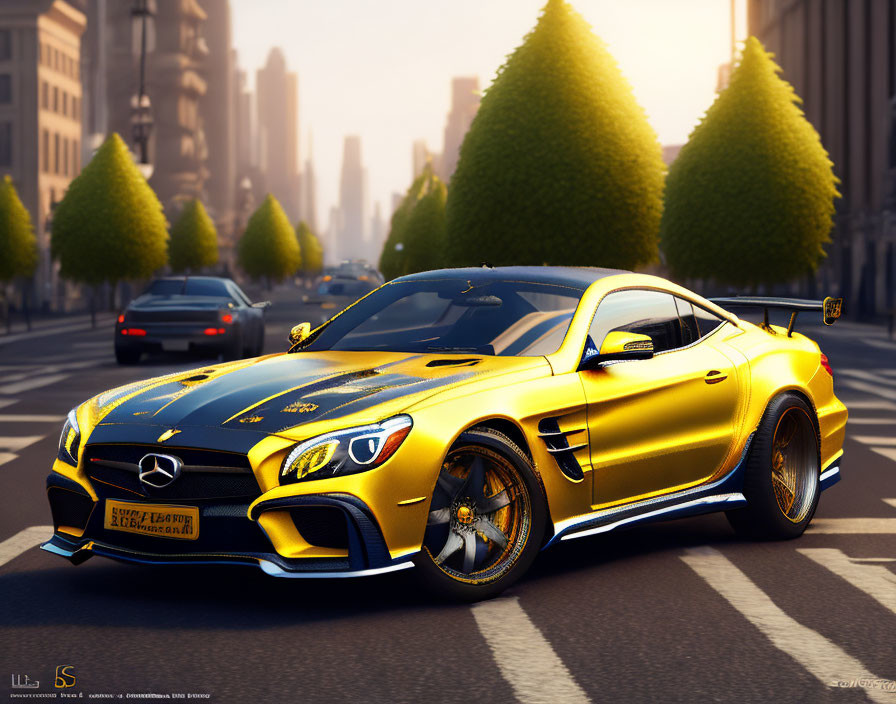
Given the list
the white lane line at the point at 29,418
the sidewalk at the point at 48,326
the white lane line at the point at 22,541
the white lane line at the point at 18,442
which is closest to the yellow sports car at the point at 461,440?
the white lane line at the point at 22,541

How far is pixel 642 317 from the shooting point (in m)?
7.52

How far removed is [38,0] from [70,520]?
84535 mm

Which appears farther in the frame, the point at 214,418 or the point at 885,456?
the point at 885,456

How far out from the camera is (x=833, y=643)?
5.64 metres

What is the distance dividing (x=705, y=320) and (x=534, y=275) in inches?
43.4

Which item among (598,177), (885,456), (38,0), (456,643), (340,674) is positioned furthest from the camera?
(38,0)

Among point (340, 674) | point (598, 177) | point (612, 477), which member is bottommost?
point (340, 674)

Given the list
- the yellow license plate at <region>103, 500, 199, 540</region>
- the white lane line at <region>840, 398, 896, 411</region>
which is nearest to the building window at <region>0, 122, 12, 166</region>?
the white lane line at <region>840, 398, 896, 411</region>

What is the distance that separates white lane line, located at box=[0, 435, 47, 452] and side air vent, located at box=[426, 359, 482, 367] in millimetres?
6555

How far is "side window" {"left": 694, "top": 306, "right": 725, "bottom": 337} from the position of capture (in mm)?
7906

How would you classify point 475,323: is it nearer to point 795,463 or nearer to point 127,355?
point 795,463

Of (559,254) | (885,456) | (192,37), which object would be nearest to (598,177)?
(559,254)

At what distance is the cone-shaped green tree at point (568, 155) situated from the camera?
37.3 meters

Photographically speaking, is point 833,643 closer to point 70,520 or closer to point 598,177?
point 70,520
